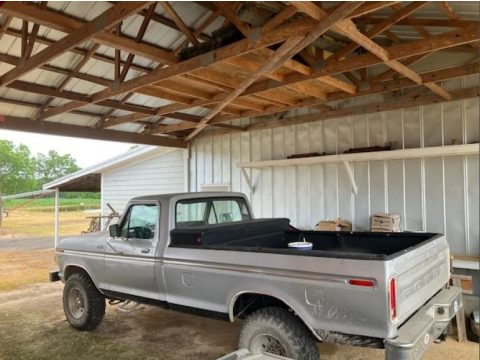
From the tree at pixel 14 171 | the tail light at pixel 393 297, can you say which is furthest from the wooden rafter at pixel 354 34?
the tree at pixel 14 171

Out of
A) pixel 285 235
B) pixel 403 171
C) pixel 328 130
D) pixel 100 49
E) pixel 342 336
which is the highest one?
pixel 100 49

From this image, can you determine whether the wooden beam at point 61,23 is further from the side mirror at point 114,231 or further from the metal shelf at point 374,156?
the metal shelf at point 374,156

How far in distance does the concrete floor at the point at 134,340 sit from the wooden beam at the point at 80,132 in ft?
11.4

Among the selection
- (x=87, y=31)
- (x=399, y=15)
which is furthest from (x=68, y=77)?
(x=399, y=15)

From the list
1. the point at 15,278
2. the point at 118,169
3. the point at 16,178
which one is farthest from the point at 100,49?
the point at 16,178

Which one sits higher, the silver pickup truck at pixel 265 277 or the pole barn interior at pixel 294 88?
the pole barn interior at pixel 294 88

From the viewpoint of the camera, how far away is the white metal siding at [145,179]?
11078 mm

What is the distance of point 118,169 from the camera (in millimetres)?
13188

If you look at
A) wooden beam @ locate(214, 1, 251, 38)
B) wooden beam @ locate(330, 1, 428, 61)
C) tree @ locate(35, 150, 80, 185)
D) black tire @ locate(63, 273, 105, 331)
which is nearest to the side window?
black tire @ locate(63, 273, 105, 331)

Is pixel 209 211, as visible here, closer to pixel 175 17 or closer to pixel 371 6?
pixel 175 17

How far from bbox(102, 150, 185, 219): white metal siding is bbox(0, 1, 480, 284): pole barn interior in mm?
2138

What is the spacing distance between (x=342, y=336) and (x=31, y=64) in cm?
469

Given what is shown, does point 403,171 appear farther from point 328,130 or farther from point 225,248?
point 225,248

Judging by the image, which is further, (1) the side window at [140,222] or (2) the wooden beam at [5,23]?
(2) the wooden beam at [5,23]
